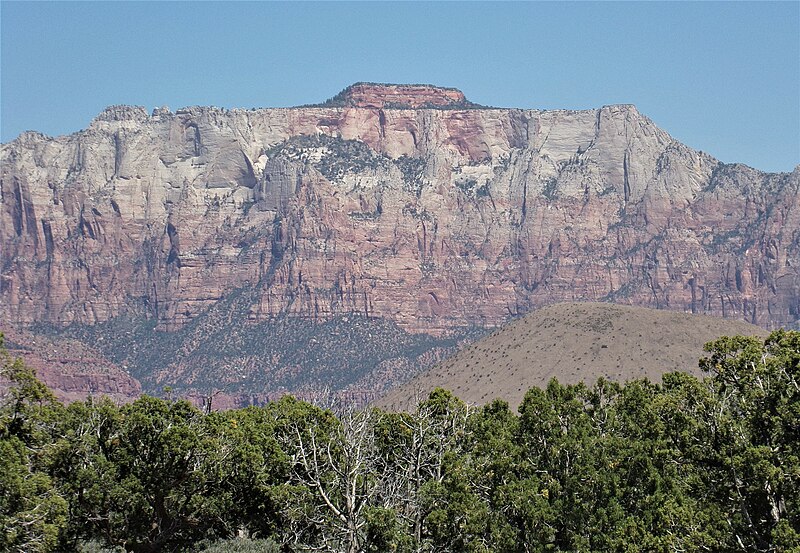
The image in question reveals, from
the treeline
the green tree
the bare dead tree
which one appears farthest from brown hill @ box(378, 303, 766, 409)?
the green tree

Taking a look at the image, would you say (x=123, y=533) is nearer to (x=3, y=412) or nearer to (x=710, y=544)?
(x=3, y=412)

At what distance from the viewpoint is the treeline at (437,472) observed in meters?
45.2

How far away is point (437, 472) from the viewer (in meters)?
58.0

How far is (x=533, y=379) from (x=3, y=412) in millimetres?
136909

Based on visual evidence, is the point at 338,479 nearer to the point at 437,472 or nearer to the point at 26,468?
the point at 437,472

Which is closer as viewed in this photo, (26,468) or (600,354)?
(26,468)

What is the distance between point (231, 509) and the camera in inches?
2432

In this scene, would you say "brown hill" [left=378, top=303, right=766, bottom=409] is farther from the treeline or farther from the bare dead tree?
the bare dead tree

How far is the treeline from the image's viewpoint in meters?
45.2

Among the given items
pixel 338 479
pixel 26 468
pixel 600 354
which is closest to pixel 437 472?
pixel 338 479

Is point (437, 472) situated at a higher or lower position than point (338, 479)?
lower

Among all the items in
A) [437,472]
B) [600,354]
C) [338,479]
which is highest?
[338,479]

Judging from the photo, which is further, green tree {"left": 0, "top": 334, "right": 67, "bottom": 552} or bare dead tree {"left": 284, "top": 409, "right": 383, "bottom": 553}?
bare dead tree {"left": 284, "top": 409, "right": 383, "bottom": 553}

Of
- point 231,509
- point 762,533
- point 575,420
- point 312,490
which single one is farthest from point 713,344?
point 231,509
